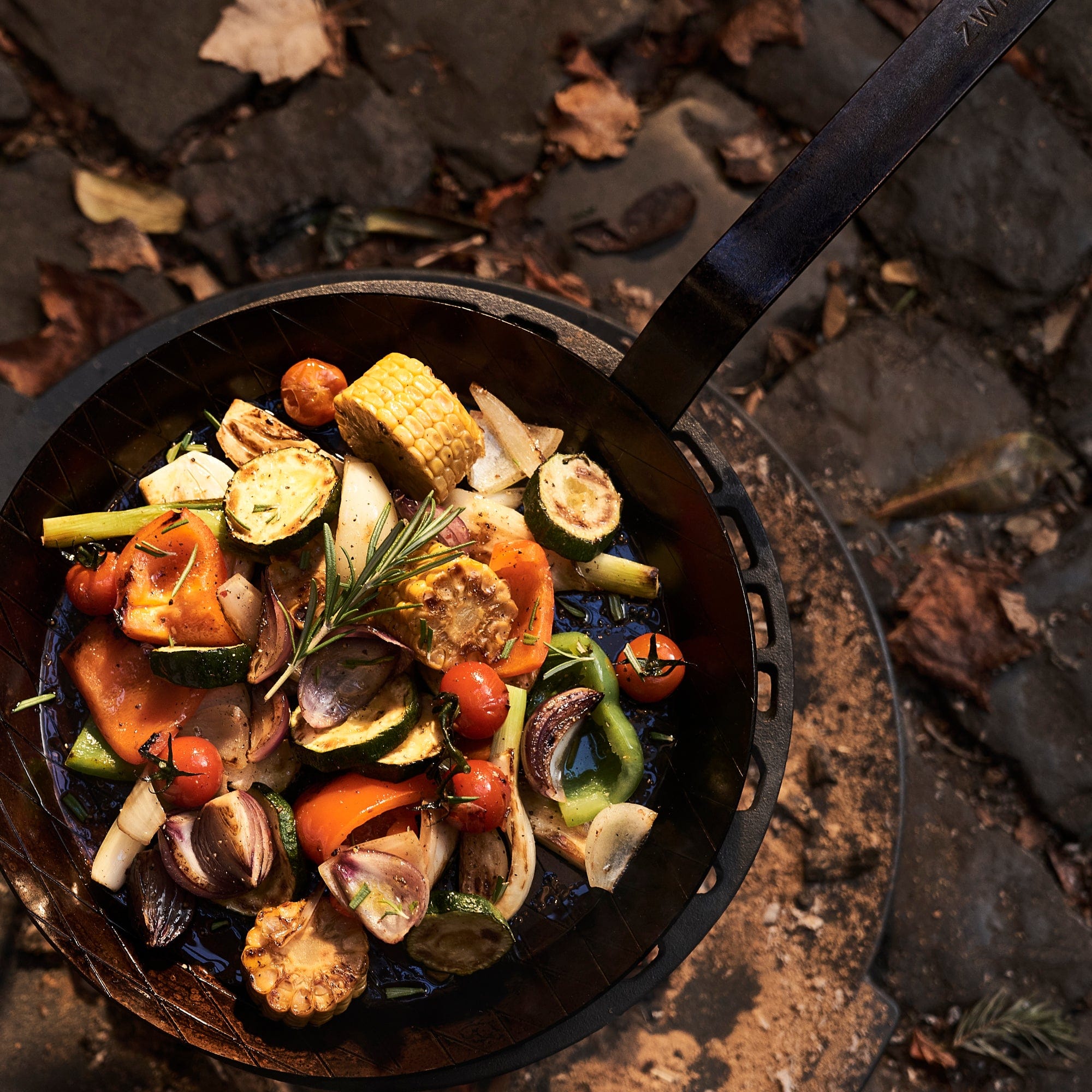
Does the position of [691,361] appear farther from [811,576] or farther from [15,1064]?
[15,1064]

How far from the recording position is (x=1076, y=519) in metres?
4.48

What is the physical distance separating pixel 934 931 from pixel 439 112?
4.85 m

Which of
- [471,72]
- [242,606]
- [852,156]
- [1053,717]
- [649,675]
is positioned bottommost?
[242,606]

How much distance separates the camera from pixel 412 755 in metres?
2.39

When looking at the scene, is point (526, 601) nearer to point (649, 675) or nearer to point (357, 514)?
point (649, 675)

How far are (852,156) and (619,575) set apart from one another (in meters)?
1.35

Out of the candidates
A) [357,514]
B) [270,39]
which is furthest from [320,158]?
[357,514]

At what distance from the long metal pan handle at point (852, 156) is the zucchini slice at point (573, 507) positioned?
62cm

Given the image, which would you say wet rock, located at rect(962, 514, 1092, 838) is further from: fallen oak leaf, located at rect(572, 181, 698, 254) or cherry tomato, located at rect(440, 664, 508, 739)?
cherry tomato, located at rect(440, 664, 508, 739)

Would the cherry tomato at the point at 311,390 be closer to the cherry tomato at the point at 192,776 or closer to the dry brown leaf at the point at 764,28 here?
the cherry tomato at the point at 192,776

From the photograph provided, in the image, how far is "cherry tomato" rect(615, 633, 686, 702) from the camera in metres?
2.65

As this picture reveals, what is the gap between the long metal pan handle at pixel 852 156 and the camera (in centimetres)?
219

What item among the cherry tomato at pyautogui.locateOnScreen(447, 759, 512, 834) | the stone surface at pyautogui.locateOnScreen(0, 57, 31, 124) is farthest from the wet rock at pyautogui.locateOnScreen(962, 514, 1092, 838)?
the stone surface at pyautogui.locateOnScreen(0, 57, 31, 124)

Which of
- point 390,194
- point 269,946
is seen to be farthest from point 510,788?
point 390,194
